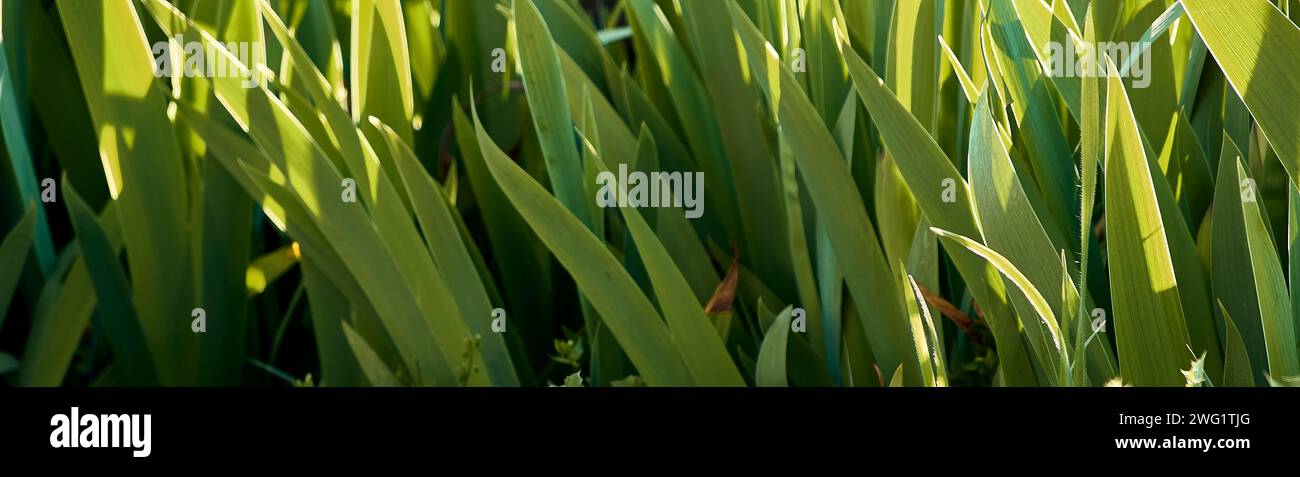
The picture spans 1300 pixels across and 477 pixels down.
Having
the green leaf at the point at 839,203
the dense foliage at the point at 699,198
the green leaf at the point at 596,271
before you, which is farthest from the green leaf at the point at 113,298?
the green leaf at the point at 839,203

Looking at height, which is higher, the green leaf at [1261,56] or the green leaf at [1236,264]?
the green leaf at [1261,56]

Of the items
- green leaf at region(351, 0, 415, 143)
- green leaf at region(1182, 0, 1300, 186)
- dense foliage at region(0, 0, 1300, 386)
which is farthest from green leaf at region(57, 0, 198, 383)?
green leaf at region(1182, 0, 1300, 186)

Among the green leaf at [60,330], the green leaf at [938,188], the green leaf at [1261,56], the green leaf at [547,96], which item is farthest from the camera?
the green leaf at [60,330]

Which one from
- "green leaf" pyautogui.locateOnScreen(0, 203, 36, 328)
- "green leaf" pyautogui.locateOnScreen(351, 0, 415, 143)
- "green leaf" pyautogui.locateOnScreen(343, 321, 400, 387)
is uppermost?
"green leaf" pyautogui.locateOnScreen(351, 0, 415, 143)

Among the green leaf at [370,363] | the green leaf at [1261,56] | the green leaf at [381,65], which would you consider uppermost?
the green leaf at [381,65]

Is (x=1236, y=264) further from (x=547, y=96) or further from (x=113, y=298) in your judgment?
(x=113, y=298)

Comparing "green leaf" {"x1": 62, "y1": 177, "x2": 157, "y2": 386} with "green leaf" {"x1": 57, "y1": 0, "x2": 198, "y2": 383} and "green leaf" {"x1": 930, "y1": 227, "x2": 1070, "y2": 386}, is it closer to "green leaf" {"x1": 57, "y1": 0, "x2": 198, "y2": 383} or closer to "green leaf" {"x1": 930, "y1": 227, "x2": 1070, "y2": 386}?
"green leaf" {"x1": 57, "y1": 0, "x2": 198, "y2": 383}

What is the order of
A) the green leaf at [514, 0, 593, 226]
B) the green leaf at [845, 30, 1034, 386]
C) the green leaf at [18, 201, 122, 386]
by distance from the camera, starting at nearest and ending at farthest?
the green leaf at [845, 30, 1034, 386] → the green leaf at [514, 0, 593, 226] → the green leaf at [18, 201, 122, 386]

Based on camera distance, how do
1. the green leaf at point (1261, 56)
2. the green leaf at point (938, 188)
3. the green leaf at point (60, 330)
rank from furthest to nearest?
the green leaf at point (60, 330) → the green leaf at point (938, 188) → the green leaf at point (1261, 56)

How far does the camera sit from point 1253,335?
67 cm

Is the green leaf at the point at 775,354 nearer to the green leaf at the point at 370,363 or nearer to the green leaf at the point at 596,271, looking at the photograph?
the green leaf at the point at 596,271

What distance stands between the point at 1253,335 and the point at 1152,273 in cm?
14

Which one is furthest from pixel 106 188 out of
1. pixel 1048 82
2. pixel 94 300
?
pixel 1048 82
